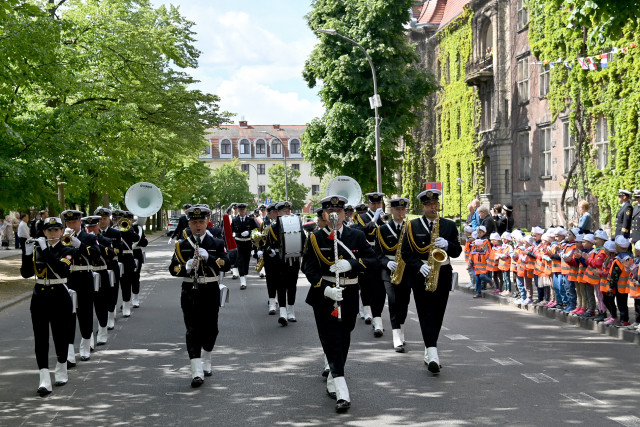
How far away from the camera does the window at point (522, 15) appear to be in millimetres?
35169

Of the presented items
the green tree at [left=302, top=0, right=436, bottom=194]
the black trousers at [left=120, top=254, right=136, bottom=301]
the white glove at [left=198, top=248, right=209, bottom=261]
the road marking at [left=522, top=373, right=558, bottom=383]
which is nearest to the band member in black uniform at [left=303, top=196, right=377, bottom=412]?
the white glove at [left=198, top=248, right=209, bottom=261]

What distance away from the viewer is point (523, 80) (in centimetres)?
3584

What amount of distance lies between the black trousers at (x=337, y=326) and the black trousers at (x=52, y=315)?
2907 mm

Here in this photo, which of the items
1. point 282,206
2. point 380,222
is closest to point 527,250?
point 380,222

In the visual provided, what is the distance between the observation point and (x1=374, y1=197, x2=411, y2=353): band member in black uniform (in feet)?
33.5

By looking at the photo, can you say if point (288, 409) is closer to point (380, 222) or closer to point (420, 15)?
point (380, 222)

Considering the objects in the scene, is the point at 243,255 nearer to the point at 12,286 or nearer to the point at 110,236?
the point at 12,286

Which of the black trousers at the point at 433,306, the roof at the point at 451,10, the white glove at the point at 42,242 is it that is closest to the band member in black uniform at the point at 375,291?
the black trousers at the point at 433,306

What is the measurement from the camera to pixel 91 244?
10250 millimetres

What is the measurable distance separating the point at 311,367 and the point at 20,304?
10.3 metres

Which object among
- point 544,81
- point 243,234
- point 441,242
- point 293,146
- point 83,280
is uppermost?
point 293,146

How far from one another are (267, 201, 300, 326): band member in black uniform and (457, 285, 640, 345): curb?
4.41 meters

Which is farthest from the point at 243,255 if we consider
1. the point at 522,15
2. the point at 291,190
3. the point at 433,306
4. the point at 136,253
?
the point at 291,190

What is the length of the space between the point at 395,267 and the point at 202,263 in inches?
102
